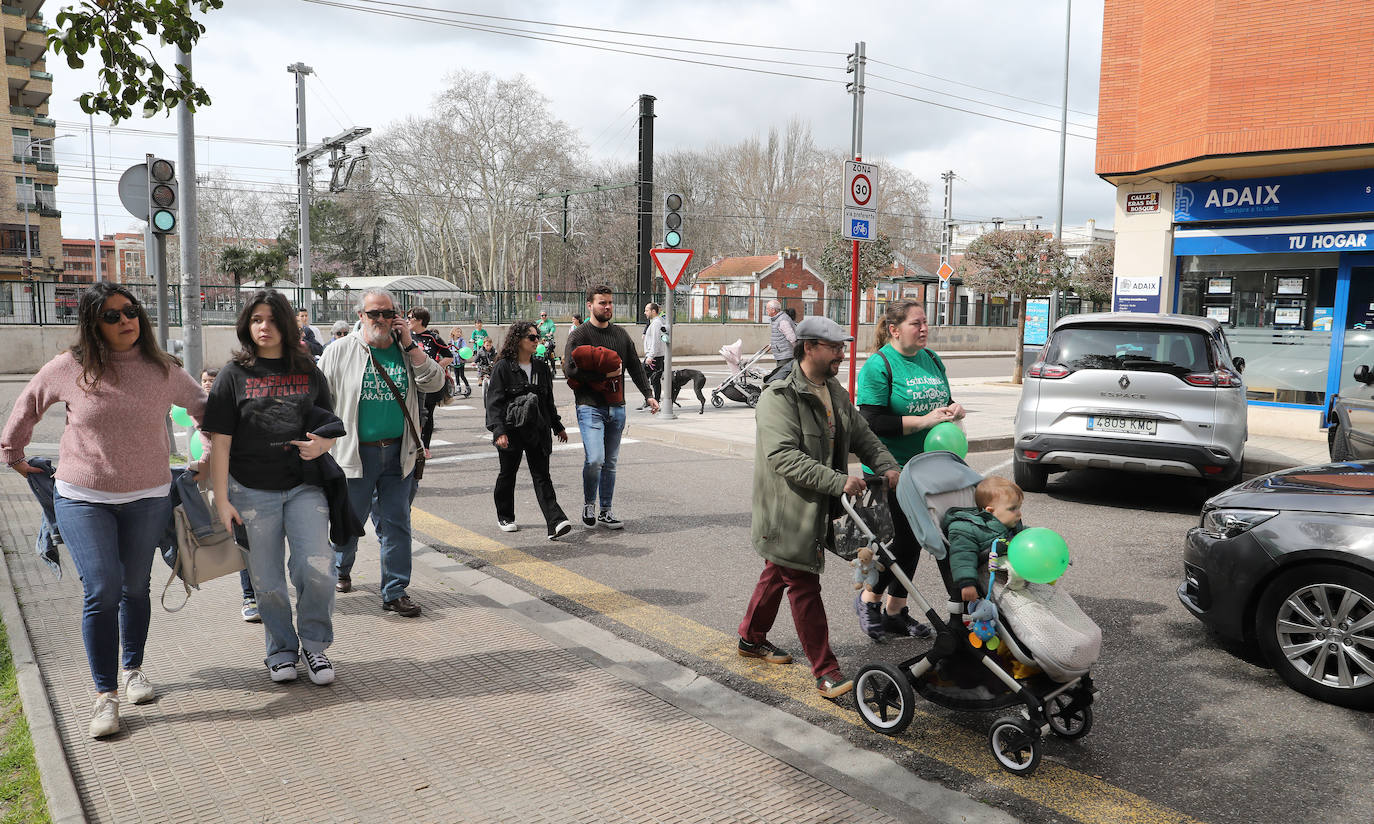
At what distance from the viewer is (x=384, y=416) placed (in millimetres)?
4988

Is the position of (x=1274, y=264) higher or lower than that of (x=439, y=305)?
higher

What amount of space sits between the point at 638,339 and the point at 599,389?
25239 millimetres

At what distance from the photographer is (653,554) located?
6613 millimetres

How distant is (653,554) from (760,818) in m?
3.55

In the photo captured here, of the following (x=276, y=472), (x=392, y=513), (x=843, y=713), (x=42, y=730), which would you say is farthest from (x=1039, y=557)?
(x=42, y=730)

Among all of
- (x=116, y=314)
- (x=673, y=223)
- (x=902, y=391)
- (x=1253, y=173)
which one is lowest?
(x=902, y=391)

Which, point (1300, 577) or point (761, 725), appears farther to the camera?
point (1300, 577)

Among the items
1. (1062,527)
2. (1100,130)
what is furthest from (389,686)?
(1100,130)

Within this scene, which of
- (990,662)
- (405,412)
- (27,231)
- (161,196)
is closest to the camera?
(990,662)

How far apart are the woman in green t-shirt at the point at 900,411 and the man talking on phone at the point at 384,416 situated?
96.2 inches

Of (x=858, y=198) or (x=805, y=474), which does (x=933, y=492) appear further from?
(x=858, y=198)

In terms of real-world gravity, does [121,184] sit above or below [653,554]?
above

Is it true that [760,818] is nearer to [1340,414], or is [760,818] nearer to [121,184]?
[1340,414]

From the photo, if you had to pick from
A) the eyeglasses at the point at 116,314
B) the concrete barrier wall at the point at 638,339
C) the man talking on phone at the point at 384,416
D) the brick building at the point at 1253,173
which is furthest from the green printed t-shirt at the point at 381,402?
the brick building at the point at 1253,173
